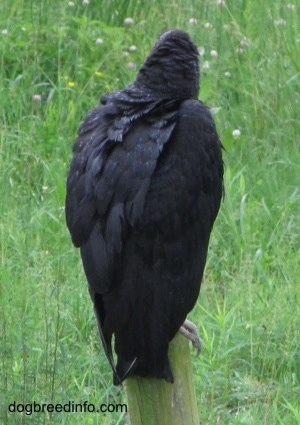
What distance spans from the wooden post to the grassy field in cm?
54

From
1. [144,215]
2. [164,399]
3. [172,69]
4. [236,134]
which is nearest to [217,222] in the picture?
[236,134]

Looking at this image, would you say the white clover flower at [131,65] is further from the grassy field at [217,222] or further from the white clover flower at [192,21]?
the white clover flower at [192,21]

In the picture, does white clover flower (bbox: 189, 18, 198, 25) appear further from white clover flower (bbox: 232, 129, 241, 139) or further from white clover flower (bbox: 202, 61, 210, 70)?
white clover flower (bbox: 232, 129, 241, 139)

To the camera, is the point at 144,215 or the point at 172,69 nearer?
the point at 144,215

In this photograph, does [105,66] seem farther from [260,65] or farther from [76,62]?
[260,65]

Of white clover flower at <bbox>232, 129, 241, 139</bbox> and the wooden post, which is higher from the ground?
the wooden post

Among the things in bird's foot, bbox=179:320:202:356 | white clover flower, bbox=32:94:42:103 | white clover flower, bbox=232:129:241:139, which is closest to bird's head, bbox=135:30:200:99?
bird's foot, bbox=179:320:202:356

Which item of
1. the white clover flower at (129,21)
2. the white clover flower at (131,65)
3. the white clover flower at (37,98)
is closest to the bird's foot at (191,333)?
the white clover flower at (37,98)

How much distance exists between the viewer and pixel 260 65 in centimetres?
544

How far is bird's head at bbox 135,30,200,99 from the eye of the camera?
3.27 meters

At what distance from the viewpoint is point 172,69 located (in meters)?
3.28

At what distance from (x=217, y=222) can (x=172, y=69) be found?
55.4 inches

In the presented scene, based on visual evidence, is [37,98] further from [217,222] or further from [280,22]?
[280,22]

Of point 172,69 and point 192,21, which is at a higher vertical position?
point 172,69
